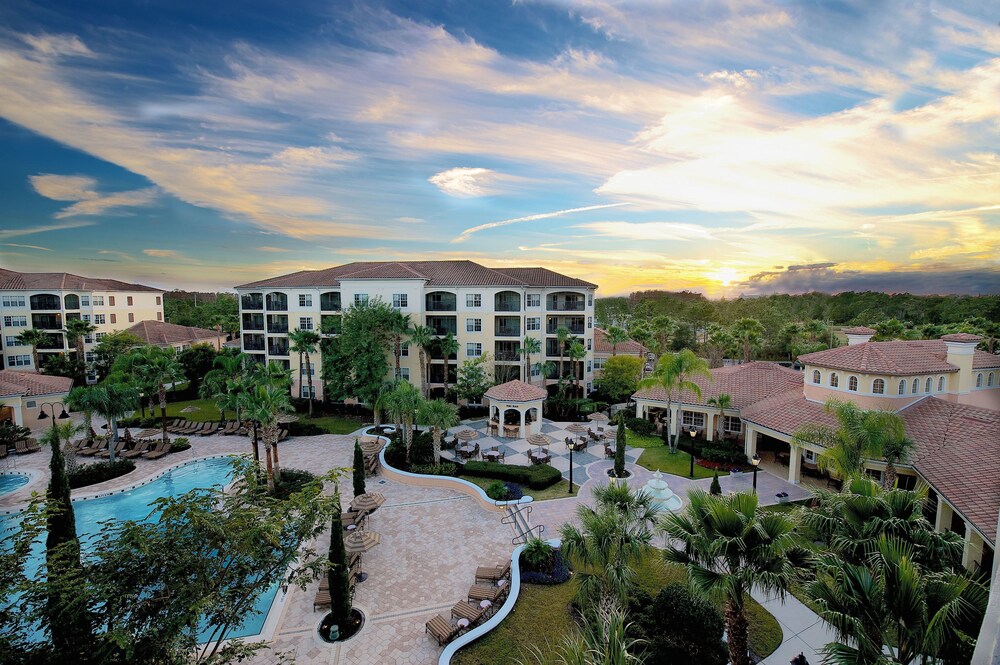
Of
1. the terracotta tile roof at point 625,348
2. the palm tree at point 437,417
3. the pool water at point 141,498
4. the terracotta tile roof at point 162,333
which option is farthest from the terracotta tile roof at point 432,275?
the terracotta tile roof at point 162,333

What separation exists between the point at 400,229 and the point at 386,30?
63.6 feet

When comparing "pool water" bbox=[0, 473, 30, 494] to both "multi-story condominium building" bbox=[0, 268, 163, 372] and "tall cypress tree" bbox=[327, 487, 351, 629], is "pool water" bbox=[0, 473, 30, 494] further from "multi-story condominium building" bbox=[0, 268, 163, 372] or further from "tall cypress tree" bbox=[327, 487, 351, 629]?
"multi-story condominium building" bbox=[0, 268, 163, 372]

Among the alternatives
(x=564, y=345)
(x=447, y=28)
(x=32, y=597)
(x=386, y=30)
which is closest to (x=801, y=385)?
(x=564, y=345)

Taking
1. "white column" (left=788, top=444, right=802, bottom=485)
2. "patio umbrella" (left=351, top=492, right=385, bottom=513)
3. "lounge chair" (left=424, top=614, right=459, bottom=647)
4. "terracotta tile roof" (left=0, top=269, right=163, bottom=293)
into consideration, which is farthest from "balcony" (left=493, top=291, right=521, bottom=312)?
"terracotta tile roof" (left=0, top=269, right=163, bottom=293)

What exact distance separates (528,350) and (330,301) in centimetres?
1874

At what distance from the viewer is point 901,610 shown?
22.0 feet

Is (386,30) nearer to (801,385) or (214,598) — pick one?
(214,598)

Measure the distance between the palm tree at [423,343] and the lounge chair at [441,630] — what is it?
22.3 m

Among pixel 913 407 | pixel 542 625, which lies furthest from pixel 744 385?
pixel 542 625

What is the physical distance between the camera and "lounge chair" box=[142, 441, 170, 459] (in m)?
26.5

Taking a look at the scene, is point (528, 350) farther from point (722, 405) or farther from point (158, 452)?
point (158, 452)

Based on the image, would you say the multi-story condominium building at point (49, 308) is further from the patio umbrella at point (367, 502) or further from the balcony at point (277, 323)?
the patio umbrella at point (367, 502)

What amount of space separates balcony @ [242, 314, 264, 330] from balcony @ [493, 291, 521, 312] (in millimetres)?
24499

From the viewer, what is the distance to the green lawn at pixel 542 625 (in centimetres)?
1134
